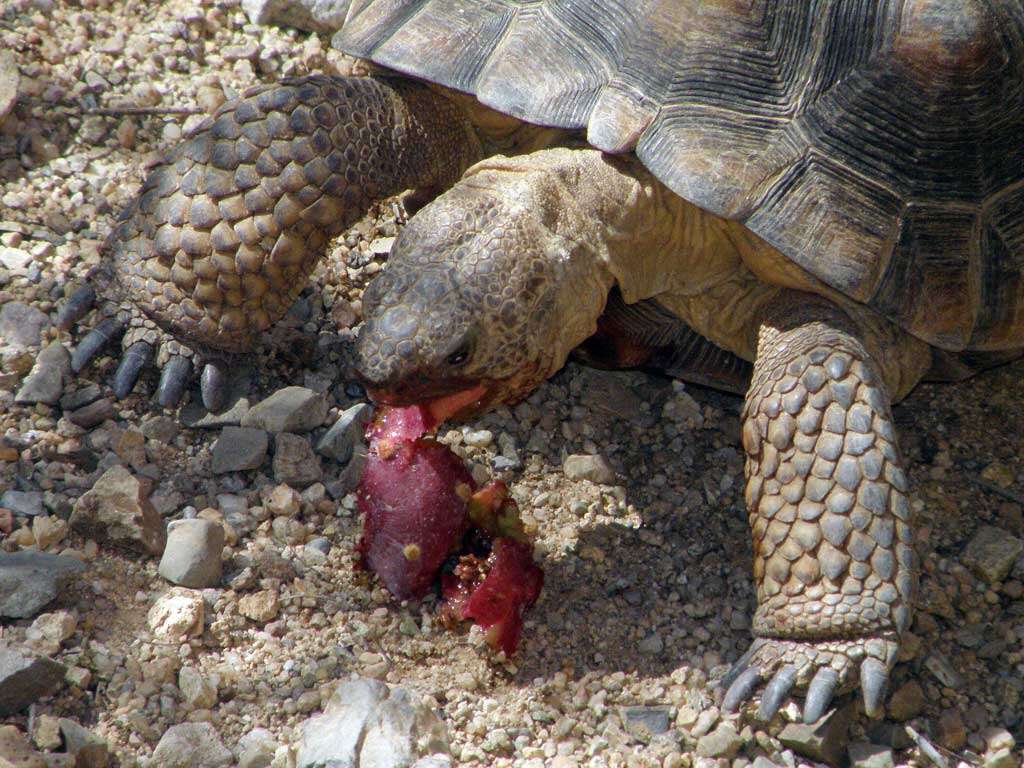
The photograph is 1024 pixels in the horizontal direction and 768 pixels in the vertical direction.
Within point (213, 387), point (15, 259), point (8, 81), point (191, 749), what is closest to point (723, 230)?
point (213, 387)

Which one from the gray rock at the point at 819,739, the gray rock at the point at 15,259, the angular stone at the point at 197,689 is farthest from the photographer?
the gray rock at the point at 15,259

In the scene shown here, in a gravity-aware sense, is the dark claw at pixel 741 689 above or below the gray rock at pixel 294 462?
below

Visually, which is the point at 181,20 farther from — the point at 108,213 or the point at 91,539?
the point at 91,539

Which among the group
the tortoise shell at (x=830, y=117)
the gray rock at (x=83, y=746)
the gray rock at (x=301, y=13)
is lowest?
the gray rock at (x=83, y=746)

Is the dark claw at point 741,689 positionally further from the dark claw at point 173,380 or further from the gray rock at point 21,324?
the gray rock at point 21,324

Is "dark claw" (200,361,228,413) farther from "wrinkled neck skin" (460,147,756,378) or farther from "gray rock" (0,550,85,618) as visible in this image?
"wrinkled neck skin" (460,147,756,378)

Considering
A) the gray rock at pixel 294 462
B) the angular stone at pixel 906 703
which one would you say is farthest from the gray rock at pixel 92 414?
the angular stone at pixel 906 703
